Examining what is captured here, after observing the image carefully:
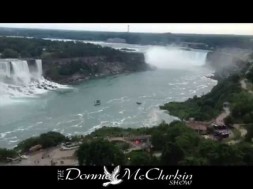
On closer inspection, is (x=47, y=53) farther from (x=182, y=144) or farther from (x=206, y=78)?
(x=182, y=144)

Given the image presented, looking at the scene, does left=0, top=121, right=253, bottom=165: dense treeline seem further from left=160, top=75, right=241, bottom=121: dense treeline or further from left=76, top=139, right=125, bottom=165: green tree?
left=160, top=75, right=241, bottom=121: dense treeline

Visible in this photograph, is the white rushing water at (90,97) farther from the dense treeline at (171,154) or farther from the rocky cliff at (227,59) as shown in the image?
the dense treeline at (171,154)

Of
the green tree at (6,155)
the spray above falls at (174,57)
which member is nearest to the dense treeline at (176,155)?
the green tree at (6,155)

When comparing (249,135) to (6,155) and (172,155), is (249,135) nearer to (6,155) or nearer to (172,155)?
(172,155)

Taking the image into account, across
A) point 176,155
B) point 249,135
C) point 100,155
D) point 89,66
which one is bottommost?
point 89,66

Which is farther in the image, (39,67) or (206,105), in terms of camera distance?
(39,67)

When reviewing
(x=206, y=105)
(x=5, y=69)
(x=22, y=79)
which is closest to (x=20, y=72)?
(x=22, y=79)

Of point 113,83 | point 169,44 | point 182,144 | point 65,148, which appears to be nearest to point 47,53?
point 113,83
